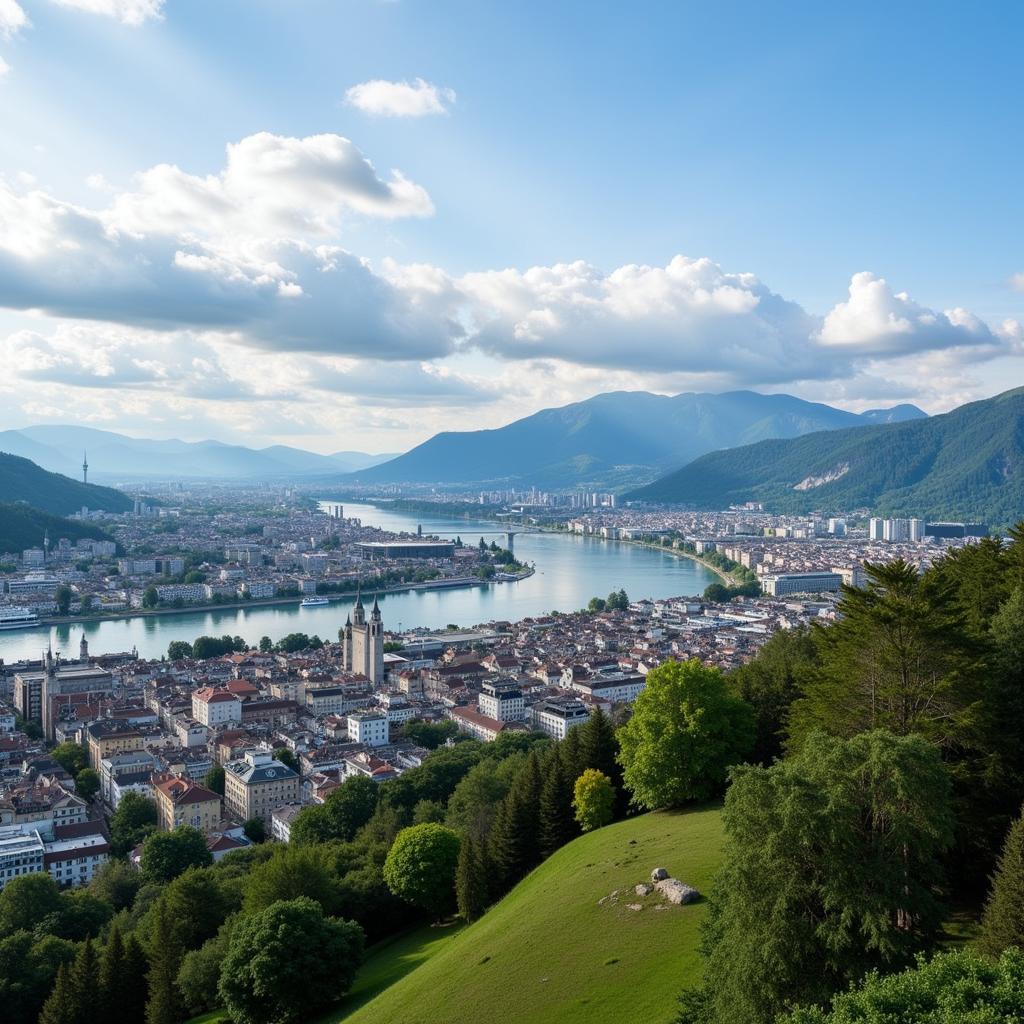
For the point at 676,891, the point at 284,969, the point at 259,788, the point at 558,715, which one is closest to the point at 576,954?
the point at 676,891

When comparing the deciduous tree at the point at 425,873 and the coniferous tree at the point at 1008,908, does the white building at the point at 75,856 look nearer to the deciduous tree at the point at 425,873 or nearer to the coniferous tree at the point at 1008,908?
the deciduous tree at the point at 425,873

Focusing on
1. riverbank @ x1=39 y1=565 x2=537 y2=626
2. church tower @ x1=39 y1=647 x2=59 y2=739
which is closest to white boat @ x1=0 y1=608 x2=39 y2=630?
riverbank @ x1=39 y1=565 x2=537 y2=626

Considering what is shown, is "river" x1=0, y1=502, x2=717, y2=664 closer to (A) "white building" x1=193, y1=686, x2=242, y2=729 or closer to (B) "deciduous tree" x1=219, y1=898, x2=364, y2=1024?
(A) "white building" x1=193, y1=686, x2=242, y2=729

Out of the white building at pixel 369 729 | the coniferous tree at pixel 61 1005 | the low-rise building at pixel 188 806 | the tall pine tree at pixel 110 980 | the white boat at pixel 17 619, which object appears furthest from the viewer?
the white boat at pixel 17 619

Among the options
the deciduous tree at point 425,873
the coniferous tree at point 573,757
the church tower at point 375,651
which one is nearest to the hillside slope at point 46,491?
the church tower at point 375,651

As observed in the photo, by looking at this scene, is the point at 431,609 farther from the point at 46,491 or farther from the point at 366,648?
the point at 46,491

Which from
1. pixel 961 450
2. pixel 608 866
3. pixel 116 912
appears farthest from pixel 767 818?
pixel 961 450
